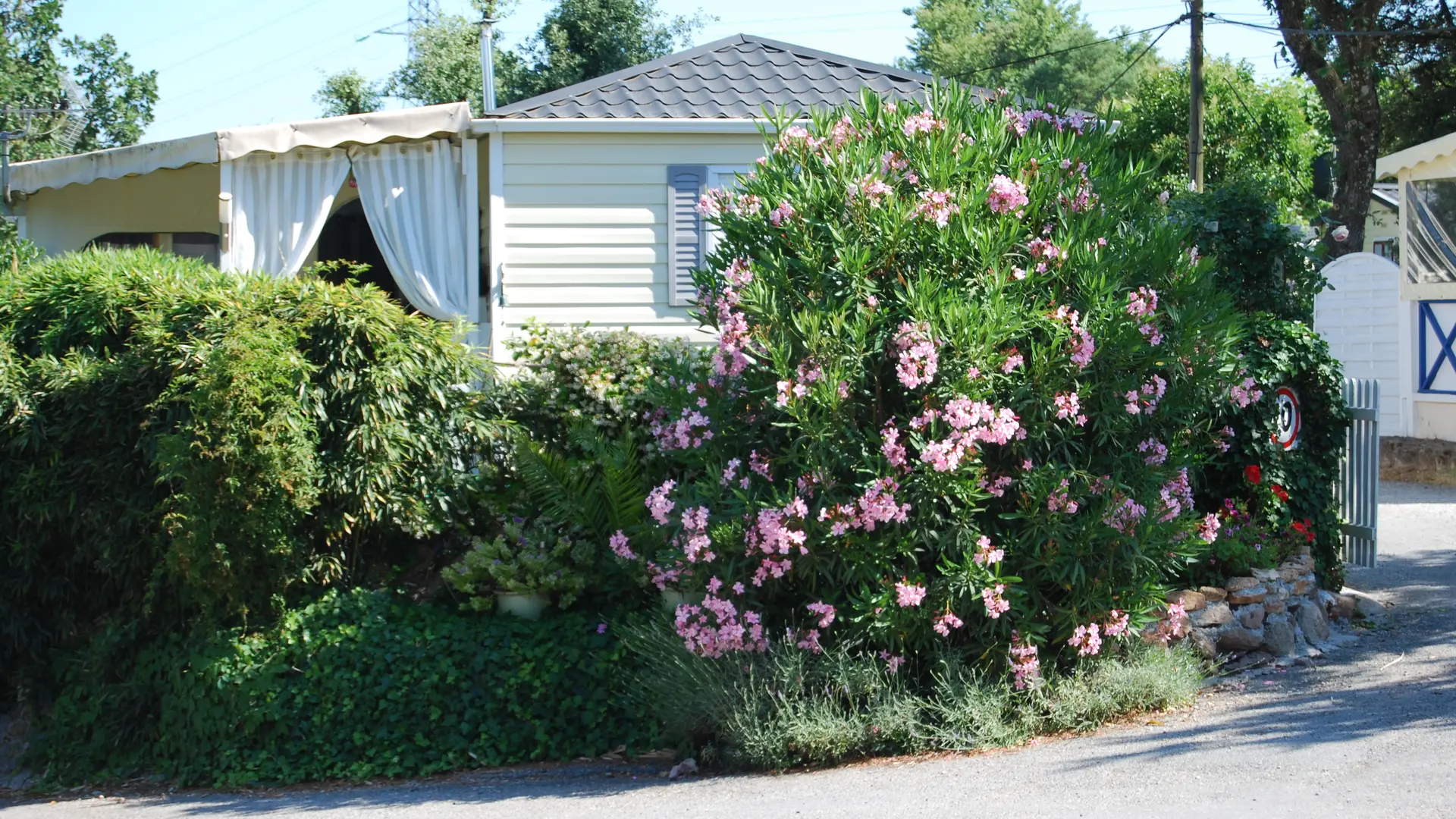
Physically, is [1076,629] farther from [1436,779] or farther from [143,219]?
[143,219]

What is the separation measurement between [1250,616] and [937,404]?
2623mm

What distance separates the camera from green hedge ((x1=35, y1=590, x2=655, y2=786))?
6727 millimetres

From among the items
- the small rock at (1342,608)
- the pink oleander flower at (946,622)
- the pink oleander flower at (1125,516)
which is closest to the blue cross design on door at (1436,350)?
the small rock at (1342,608)

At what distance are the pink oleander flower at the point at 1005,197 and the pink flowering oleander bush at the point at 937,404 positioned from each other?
0.01 m

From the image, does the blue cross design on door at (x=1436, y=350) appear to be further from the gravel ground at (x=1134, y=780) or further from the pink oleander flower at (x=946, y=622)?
the pink oleander flower at (x=946, y=622)

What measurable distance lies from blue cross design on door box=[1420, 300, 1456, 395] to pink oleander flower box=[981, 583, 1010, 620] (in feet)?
33.9

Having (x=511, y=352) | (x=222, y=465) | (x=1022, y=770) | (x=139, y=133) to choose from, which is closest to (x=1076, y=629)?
(x=1022, y=770)

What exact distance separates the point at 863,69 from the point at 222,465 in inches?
270

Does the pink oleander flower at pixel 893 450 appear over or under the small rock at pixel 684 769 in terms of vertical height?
over

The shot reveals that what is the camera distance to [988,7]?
60281 mm

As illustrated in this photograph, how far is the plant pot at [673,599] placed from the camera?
660 centimetres

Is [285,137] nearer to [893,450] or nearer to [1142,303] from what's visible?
[893,450]

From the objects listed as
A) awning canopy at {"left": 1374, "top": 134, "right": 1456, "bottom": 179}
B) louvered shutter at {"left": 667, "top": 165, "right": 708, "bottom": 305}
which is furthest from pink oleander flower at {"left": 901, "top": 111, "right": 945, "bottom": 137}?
awning canopy at {"left": 1374, "top": 134, "right": 1456, "bottom": 179}

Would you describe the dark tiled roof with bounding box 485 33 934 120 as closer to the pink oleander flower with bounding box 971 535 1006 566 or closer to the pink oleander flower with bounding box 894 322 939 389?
the pink oleander flower with bounding box 894 322 939 389
